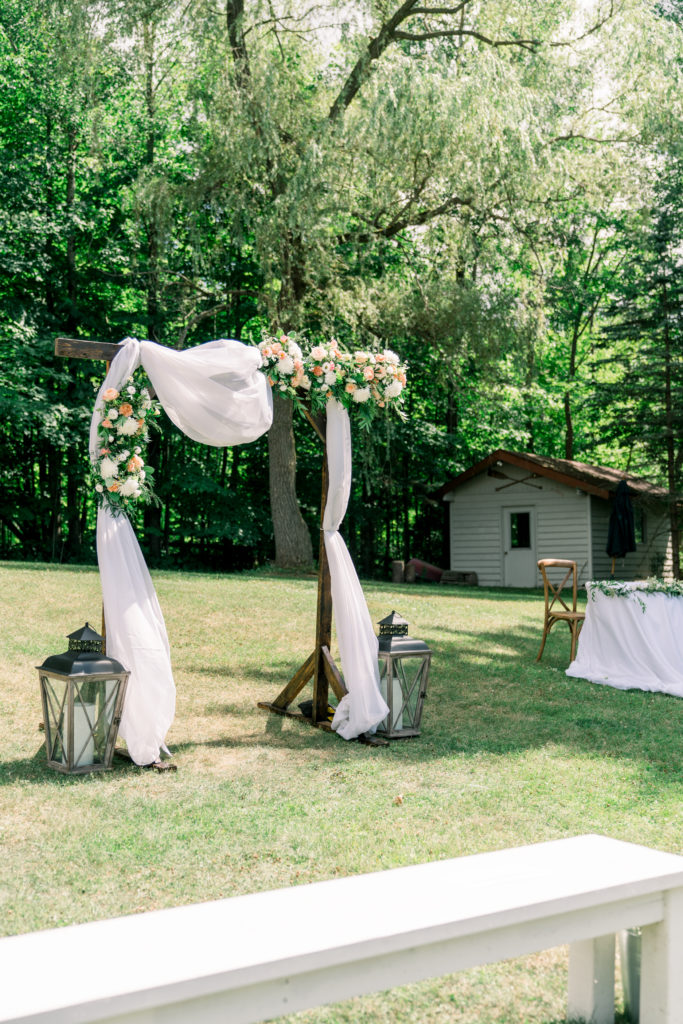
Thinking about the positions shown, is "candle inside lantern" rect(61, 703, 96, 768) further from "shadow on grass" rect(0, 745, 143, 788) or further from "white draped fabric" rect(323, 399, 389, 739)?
"white draped fabric" rect(323, 399, 389, 739)

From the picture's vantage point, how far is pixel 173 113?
22.7 meters

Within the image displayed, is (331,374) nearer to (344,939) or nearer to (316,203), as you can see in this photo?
(344,939)

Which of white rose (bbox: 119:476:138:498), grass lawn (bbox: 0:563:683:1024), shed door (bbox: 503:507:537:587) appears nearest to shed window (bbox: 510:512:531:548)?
shed door (bbox: 503:507:537:587)

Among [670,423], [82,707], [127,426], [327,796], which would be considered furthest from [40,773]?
[670,423]

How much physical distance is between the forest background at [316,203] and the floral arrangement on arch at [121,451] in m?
5.54

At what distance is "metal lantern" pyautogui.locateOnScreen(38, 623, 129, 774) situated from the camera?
517 centimetres

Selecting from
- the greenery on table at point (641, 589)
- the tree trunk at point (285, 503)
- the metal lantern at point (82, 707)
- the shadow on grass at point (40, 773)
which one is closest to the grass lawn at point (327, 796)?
the shadow on grass at point (40, 773)

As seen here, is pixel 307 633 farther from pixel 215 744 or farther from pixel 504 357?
pixel 504 357

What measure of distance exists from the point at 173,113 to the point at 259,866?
22520mm

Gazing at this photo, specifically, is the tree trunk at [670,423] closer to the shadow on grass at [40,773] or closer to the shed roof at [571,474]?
the shed roof at [571,474]

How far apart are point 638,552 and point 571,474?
330 cm

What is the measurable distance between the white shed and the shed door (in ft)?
0.08

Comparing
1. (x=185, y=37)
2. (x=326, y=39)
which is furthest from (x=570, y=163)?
(x=185, y=37)

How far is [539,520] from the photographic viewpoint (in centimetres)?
2136
